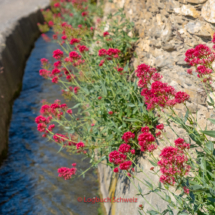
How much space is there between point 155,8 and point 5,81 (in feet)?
13.1

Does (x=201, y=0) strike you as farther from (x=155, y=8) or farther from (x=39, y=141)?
(x=39, y=141)

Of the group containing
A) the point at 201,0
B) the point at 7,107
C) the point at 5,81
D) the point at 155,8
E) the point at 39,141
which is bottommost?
the point at 39,141

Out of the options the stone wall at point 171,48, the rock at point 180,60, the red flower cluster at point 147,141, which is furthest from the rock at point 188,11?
the red flower cluster at point 147,141

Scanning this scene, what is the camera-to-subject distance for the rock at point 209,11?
6.87ft

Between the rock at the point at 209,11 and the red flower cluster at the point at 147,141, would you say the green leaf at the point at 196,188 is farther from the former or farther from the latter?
the rock at the point at 209,11

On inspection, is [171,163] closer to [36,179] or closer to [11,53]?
[36,179]

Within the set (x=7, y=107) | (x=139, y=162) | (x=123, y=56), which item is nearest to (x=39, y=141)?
(x=7, y=107)

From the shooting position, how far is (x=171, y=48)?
273 cm

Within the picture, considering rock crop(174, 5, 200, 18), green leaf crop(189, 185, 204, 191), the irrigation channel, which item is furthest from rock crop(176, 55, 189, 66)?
the irrigation channel

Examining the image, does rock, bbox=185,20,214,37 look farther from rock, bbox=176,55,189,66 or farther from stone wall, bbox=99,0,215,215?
rock, bbox=176,55,189,66

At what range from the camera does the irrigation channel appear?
3496mm

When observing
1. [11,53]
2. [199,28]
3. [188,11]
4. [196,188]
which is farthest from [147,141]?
[11,53]

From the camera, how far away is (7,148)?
4734 millimetres

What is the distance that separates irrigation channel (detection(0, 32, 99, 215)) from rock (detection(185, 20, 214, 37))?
97.9 inches
